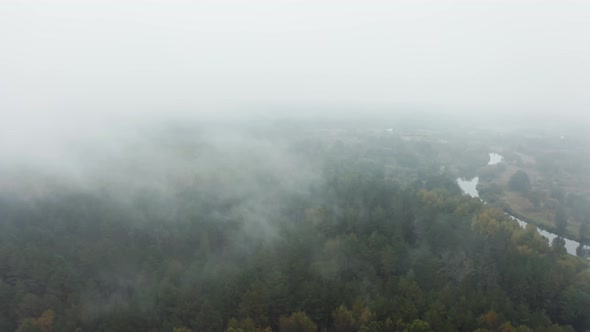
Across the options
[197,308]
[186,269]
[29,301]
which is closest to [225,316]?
[197,308]

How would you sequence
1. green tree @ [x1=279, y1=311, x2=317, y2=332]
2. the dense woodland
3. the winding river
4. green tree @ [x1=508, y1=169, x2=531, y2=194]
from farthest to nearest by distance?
green tree @ [x1=508, y1=169, x2=531, y2=194]
the winding river
the dense woodland
green tree @ [x1=279, y1=311, x2=317, y2=332]

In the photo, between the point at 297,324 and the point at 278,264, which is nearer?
the point at 297,324

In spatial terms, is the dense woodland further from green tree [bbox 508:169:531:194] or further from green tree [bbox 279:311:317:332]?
green tree [bbox 508:169:531:194]

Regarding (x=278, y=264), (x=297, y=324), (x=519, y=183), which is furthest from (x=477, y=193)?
(x=297, y=324)

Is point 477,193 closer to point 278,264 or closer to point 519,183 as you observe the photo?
point 519,183

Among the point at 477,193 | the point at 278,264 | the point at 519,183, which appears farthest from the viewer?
the point at 519,183

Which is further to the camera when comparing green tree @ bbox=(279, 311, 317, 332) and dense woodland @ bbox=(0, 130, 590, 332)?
dense woodland @ bbox=(0, 130, 590, 332)

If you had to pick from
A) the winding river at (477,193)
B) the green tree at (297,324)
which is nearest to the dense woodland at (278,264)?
the green tree at (297,324)

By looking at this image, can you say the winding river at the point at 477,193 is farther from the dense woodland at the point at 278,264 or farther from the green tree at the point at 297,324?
the green tree at the point at 297,324

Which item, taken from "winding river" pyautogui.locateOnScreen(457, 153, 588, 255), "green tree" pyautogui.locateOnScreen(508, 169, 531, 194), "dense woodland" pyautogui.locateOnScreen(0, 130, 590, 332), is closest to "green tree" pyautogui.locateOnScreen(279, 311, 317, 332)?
"dense woodland" pyautogui.locateOnScreen(0, 130, 590, 332)
